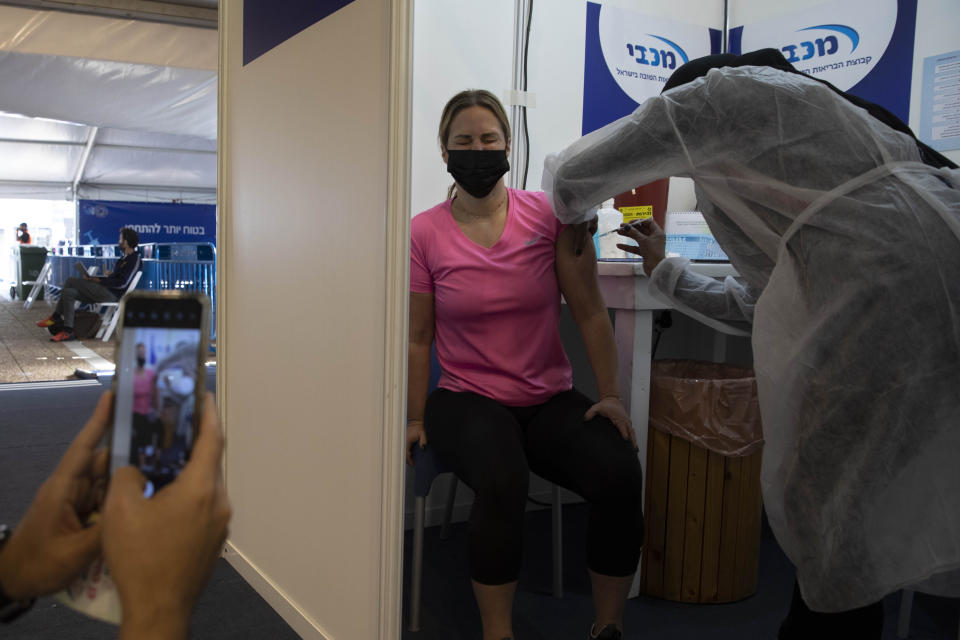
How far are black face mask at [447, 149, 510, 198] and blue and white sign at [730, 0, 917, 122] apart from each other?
1.47 m

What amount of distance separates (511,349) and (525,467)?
303mm

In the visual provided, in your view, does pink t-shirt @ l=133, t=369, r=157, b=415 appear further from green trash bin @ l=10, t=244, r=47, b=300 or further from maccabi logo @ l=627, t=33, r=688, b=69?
green trash bin @ l=10, t=244, r=47, b=300

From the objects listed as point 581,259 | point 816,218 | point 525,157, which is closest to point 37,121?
point 525,157

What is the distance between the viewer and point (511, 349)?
1649 mm

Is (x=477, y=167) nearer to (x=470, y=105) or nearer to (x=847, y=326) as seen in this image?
(x=470, y=105)

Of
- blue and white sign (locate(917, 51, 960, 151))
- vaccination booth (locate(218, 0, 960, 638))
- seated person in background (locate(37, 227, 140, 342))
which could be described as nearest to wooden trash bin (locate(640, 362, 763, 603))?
vaccination booth (locate(218, 0, 960, 638))

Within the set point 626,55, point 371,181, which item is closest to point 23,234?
point 626,55

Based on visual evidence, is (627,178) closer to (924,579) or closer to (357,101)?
(357,101)

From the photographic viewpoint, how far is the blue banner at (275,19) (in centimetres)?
152

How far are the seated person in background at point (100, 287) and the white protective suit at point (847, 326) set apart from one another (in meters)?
5.43

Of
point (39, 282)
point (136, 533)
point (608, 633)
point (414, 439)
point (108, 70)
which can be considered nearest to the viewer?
→ point (136, 533)

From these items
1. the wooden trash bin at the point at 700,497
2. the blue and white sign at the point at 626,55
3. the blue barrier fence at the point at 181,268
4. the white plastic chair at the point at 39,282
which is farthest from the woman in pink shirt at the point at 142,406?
the white plastic chair at the point at 39,282

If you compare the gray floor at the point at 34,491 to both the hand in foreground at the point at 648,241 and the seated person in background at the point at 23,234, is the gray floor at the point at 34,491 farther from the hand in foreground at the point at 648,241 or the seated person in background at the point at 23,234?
the seated person in background at the point at 23,234

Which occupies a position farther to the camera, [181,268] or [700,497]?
[181,268]
